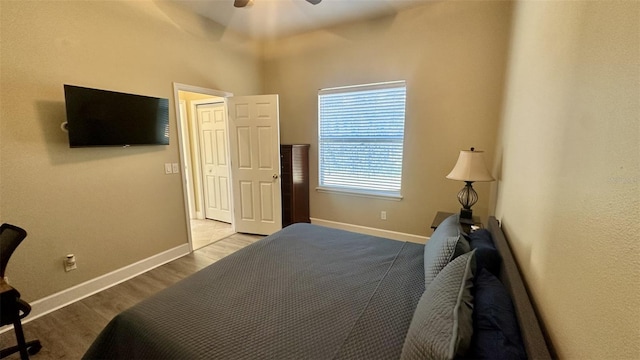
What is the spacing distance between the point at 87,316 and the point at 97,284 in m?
0.43

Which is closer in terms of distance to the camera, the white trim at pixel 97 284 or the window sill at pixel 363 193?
the white trim at pixel 97 284

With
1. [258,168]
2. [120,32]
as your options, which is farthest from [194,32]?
[258,168]

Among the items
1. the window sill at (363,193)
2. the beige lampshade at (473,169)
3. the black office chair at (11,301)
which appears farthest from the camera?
the window sill at (363,193)

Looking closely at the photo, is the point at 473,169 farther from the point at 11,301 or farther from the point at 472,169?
the point at 11,301

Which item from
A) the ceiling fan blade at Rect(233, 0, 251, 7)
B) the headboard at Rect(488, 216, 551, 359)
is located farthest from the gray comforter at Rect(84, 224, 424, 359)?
the ceiling fan blade at Rect(233, 0, 251, 7)

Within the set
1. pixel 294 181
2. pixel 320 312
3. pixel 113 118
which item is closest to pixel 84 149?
pixel 113 118

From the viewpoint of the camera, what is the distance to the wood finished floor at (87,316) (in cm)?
183

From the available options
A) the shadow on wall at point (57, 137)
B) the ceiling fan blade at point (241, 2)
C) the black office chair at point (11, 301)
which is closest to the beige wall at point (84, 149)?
the shadow on wall at point (57, 137)

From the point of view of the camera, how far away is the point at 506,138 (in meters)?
2.25

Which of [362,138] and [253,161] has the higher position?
[362,138]

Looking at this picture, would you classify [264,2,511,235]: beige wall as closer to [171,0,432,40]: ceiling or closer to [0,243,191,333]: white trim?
[171,0,432,40]: ceiling

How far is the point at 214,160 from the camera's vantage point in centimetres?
446

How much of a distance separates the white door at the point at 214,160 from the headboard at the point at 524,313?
3784 mm

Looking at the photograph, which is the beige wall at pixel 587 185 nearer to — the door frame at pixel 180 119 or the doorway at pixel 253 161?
the doorway at pixel 253 161
